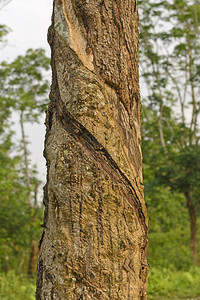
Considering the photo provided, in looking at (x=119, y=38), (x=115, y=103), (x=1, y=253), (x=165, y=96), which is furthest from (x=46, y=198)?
(x=165, y=96)

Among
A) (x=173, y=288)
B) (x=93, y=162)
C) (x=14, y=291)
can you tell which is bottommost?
(x=14, y=291)

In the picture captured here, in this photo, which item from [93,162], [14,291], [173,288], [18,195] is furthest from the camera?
[18,195]

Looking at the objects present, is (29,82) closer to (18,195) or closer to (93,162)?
(18,195)

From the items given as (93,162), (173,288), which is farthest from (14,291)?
(93,162)

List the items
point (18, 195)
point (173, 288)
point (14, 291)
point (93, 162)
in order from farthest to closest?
1. point (18, 195)
2. point (14, 291)
3. point (173, 288)
4. point (93, 162)

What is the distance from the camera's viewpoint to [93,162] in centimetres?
177

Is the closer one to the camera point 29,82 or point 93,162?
point 93,162

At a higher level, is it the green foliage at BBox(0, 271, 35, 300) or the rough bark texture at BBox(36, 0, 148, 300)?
the rough bark texture at BBox(36, 0, 148, 300)

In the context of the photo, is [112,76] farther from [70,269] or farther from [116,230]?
[70,269]

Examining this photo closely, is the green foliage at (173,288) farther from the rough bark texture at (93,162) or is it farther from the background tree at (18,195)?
the rough bark texture at (93,162)

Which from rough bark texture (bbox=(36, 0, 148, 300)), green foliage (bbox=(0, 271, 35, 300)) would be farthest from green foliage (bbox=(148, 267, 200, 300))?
rough bark texture (bbox=(36, 0, 148, 300))

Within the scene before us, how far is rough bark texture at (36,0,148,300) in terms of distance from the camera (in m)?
1.70

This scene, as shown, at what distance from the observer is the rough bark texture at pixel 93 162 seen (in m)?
1.70

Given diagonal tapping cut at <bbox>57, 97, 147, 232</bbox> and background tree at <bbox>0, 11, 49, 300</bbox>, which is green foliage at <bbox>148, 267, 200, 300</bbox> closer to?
background tree at <bbox>0, 11, 49, 300</bbox>
